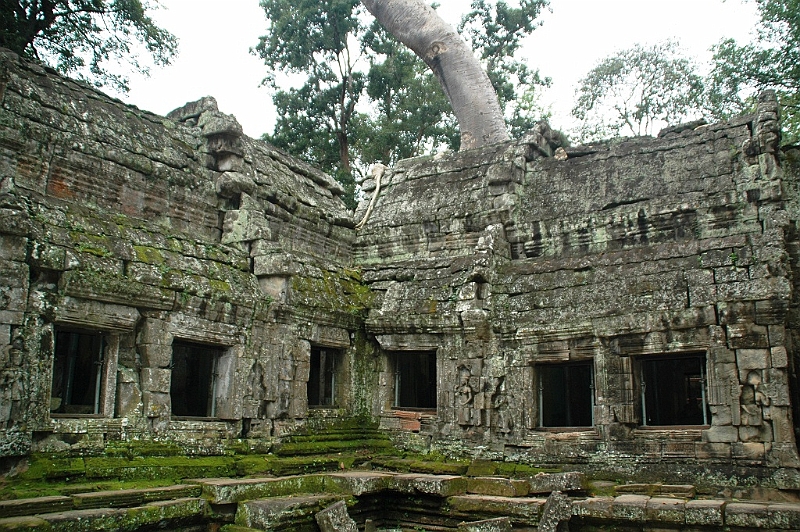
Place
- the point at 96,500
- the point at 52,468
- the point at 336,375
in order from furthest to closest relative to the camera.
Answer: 1. the point at 336,375
2. the point at 52,468
3. the point at 96,500

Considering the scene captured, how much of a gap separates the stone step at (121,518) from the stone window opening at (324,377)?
14.1ft

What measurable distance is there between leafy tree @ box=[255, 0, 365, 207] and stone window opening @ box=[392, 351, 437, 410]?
13637mm

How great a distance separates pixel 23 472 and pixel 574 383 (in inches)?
384

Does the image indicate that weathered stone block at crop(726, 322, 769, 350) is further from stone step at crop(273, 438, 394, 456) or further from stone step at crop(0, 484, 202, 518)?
stone step at crop(0, 484, 202, 518)

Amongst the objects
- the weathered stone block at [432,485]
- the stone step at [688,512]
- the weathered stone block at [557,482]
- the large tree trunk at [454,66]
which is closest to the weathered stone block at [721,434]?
the stone step at [688,512]

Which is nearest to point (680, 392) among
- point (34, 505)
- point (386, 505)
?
point (386, 505)

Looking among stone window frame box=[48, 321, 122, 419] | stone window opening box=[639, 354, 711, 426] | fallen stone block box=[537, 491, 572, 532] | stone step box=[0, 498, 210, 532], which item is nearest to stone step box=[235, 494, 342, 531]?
stone step box=[0, 498, 210, 532]

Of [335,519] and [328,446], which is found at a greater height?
[328,446]

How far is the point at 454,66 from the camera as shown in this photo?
22.8 meters

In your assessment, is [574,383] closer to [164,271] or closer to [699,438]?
→ [699,438]

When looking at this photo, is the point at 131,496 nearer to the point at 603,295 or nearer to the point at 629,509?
the point at 629,509

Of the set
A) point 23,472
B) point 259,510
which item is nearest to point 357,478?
point 259,510

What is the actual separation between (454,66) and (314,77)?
22.3 ft

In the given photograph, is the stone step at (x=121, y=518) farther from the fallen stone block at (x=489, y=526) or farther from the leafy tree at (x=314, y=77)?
the leafy tree at (x=314, y=77)
